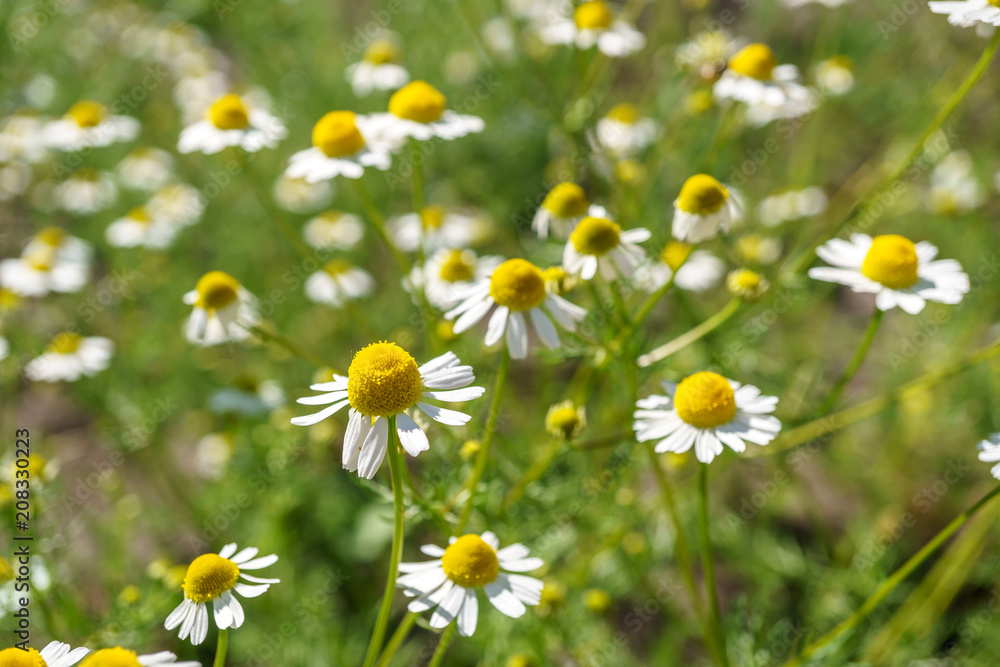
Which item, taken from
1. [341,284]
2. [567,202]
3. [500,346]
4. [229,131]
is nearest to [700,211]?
[567,202]

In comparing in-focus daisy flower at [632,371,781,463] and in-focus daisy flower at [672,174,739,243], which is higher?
in-focus daisy flower at [672,174,739,243]

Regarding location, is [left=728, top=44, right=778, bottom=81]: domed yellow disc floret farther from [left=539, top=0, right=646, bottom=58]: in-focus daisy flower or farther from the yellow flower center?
the yellow flower center

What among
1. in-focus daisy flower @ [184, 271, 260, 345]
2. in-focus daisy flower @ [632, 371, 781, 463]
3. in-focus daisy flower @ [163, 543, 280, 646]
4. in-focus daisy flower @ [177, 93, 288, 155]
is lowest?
in-focus daisy flower @ [184, 271, 260, 345]

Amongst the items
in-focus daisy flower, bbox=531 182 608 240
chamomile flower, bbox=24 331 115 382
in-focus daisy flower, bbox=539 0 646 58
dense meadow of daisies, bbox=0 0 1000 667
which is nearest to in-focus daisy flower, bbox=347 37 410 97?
dense meadow of daisies, bbox=0 0 1000 667

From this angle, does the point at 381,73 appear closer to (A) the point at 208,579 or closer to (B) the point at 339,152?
(B) the point at 339,152

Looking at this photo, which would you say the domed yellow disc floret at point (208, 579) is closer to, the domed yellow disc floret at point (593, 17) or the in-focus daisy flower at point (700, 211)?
the in-focus daisy flower at point (700, 211)

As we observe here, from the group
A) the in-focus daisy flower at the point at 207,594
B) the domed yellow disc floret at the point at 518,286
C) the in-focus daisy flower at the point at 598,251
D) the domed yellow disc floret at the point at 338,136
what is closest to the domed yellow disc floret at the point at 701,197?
the in-focus daisy flower at the point at 598,251

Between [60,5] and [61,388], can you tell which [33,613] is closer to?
[61,388]
